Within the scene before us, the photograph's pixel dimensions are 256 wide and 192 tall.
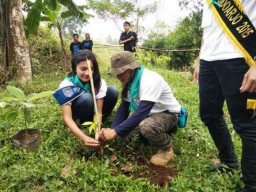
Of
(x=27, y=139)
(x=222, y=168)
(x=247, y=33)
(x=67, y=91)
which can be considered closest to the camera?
(x=247, y=33)

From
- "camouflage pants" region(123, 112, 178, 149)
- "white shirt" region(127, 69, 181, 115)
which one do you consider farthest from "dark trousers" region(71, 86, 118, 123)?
"camouflage pants" region(123, 112, 178, 149)

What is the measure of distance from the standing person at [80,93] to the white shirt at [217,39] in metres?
1.18

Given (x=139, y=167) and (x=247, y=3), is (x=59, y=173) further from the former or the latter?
(x=247, y=3)

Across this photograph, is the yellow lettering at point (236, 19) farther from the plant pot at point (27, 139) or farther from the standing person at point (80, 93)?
the plant pot at point (27, 139)

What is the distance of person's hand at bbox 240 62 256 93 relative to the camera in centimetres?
145

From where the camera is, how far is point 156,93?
241cm

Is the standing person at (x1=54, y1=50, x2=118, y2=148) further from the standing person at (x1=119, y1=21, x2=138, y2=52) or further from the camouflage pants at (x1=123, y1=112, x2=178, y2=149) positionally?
the standing person at (x1=119, y1=21, x2=138, y2=52)

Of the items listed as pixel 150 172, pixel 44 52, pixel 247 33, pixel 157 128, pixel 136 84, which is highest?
pixel 247 33

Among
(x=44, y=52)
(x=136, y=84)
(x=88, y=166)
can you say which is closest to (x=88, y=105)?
(x=136, y=84)

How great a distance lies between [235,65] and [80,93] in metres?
1.63

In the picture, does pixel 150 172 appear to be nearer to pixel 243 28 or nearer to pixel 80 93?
pixel 80 93

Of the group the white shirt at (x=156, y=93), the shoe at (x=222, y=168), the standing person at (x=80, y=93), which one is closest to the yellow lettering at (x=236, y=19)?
the white shirt at (x=156, y=93)

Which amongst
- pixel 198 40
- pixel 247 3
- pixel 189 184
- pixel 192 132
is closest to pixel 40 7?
pixel 247 3

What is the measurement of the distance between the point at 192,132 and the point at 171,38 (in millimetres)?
12431
